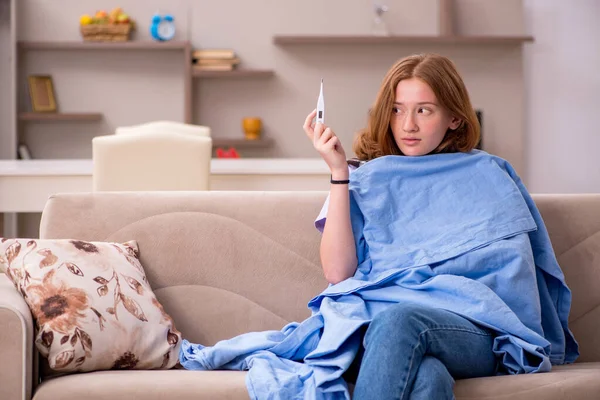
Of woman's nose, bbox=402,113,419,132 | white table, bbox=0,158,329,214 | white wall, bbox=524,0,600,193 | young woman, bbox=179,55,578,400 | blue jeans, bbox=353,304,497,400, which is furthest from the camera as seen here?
white wall, bbox=524,0,600,193

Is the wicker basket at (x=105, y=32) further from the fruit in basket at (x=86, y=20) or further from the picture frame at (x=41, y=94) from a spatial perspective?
the picture frame at (x=41, y=94)

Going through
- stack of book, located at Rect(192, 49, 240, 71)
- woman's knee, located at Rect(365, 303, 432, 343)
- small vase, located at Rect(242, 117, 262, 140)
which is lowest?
woman's knee, located at Rect(365, 303, 432, 343)

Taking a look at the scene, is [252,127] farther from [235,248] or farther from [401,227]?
[401,227]

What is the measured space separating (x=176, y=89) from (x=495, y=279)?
479cm

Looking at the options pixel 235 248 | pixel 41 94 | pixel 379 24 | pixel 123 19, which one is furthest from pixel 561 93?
pixel 235 248

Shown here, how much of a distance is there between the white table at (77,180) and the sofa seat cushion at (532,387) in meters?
2.13

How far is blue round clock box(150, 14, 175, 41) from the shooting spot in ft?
20.1

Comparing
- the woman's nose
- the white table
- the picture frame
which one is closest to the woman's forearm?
the woman's nose

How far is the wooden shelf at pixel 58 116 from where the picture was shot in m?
6.05

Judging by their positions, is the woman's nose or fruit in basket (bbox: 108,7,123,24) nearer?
the woman's nose

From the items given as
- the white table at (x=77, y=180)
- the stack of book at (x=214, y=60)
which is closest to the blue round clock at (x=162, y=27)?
the stack of book at (x=214, y=60)

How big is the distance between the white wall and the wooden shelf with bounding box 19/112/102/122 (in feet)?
10.5

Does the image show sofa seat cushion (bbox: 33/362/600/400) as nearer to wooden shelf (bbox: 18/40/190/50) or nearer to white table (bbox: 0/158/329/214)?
white table (bbox: 0/158/329/214)

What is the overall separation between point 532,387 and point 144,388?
76 centimetres
